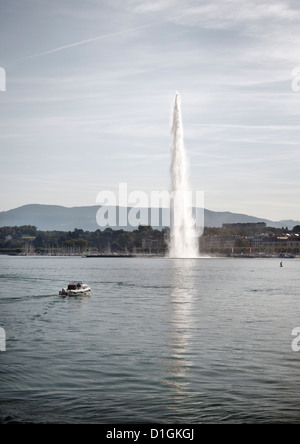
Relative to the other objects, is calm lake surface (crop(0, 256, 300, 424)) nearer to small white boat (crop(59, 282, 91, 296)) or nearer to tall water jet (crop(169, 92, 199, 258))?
small white boat (crop(59, 282, 91, 296))

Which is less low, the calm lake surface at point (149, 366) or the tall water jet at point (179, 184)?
the tall water jet at point (179, 184)

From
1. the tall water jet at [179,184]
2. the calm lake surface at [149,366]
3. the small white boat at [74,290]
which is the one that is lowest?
the calm lake surface at [149,366]

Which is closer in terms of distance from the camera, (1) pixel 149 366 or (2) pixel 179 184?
(1) pixel 149 366

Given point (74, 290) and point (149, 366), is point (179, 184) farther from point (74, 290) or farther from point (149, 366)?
point (149, 366)

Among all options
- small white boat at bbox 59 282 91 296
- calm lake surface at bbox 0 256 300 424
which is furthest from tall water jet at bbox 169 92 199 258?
calm lake surface at bbox 0 256 300 424

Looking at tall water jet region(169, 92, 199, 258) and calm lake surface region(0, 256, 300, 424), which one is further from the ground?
tall water jet region(169, 92, 199, 258)

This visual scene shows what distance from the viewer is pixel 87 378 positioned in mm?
20234

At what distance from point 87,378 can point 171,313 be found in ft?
66.0

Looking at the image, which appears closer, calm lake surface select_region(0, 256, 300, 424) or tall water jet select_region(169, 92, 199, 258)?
calm lake surface select_region(0, 256, 300, 424)

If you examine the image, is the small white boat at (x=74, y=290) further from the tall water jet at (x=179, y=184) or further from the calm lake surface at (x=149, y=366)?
the tall water jet at (x=179, y=184)

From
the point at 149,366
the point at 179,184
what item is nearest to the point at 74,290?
the point at 149,366

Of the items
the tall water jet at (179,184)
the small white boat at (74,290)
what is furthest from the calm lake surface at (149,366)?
the tall water jet at (179,184)

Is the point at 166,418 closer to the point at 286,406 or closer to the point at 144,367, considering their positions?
the point at 286,406
